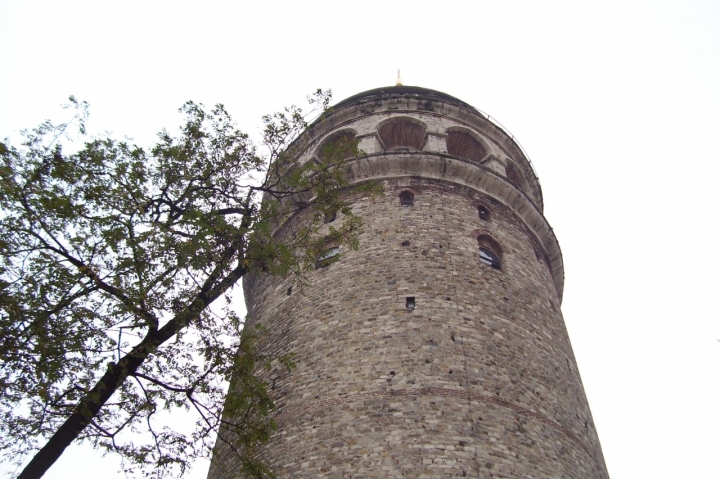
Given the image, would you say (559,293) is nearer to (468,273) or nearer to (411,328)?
(468,273)

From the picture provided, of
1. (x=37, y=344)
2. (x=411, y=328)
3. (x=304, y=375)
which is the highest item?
(x=411, y=328)

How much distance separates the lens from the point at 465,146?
1705cm

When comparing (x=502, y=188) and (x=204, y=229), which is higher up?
(x=502, y=188)

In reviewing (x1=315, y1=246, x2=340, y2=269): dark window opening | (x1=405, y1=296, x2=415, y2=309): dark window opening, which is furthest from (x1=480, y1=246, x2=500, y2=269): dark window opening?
(x1=315, y1=246, x2=340, y2=269): dark window opening

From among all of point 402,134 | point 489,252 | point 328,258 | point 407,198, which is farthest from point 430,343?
point 402,134

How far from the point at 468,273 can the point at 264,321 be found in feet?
13.2

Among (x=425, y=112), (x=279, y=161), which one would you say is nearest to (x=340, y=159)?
(x=279, y=161)

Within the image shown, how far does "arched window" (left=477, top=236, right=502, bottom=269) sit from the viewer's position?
12.4m

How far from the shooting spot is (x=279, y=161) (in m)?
11.1

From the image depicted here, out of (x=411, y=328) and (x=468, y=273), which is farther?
(x=468, y=273)

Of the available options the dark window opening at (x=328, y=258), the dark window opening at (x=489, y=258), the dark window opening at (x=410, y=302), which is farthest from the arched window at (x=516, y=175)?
the dark window opening at (x=410, y=302)

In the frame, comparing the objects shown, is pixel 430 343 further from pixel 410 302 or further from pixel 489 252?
pixel 489 252

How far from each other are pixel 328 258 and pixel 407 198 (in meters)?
2.41

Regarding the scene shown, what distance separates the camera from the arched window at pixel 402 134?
648 inches
